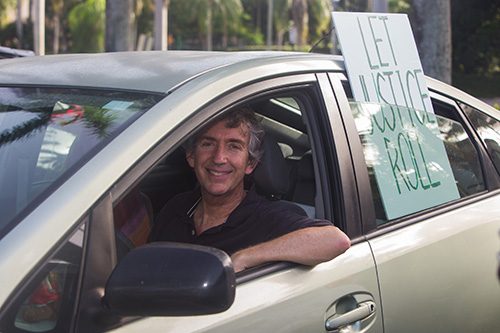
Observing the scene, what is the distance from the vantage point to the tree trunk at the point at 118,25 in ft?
39.8

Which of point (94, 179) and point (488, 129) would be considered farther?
point (488, 129)

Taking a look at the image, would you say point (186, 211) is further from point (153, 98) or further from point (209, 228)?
point (153, 98)

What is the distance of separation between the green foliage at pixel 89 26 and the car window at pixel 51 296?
48.1m

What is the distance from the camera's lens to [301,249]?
197 centimetres

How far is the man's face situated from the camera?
2389 millimetres

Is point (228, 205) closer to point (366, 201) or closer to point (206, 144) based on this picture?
point (206, 144)

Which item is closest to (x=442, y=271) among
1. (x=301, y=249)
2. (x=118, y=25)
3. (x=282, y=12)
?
(x=301, y=249)

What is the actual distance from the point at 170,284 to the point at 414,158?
1282mm

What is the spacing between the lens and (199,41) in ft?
251

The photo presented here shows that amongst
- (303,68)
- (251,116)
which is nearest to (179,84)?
(303,68)

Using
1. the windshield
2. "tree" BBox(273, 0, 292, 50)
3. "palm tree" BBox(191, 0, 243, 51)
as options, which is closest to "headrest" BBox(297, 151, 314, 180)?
the windshield

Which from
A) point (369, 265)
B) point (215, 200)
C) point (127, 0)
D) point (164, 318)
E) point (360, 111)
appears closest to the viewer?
point (164, 318)

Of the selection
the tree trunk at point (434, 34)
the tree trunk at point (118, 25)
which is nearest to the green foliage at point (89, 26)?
the tree trunk at point (118, 25)

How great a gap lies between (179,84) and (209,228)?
29.8 inches
